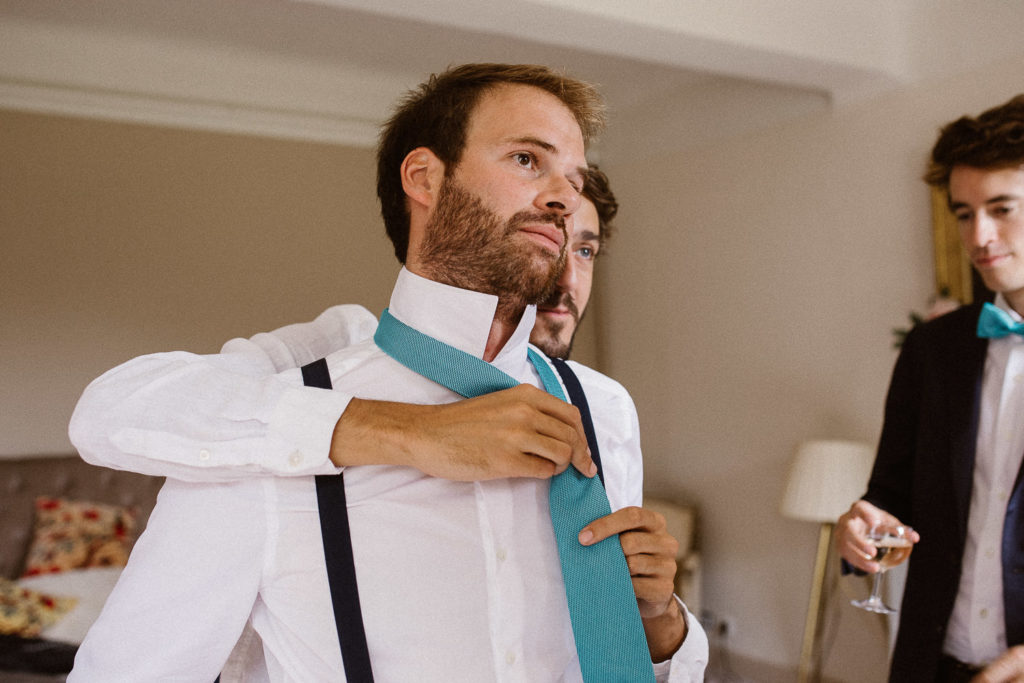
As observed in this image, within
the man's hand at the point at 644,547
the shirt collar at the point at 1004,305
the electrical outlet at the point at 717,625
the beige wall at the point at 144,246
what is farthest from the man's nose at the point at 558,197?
the electrical outlet at the point at 717,625

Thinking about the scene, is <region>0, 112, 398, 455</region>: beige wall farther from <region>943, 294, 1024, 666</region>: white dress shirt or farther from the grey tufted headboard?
<region>943, 294, 1024, 666</region>: white dress shirt

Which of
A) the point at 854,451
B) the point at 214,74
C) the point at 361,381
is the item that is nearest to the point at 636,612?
the point at 361,381

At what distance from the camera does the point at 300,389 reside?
813 millimetres

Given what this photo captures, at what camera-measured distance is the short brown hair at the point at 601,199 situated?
1578 millimetres

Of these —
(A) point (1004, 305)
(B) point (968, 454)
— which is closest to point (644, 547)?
(B) point (968, 454)

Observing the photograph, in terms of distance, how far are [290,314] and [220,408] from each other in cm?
397

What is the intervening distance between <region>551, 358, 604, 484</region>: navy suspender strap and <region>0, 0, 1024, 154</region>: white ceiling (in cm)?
186

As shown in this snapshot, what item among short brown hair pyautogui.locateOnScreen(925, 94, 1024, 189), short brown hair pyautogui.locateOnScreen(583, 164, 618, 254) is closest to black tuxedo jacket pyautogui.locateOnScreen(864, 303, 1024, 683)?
short brown hair pyautogui.locateOnScreen(925, 94, 1024, 189)

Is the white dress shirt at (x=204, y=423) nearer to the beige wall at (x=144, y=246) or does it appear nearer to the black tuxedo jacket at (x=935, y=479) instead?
the black tuxedo jacket at (x=935, y=479)

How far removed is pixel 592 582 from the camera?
814 mm

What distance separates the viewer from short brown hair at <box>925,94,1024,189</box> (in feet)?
6.25

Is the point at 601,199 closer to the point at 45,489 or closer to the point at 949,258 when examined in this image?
the point at 949,258

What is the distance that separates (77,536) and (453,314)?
3.57 metres

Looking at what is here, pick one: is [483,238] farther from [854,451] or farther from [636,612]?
[854,451]
